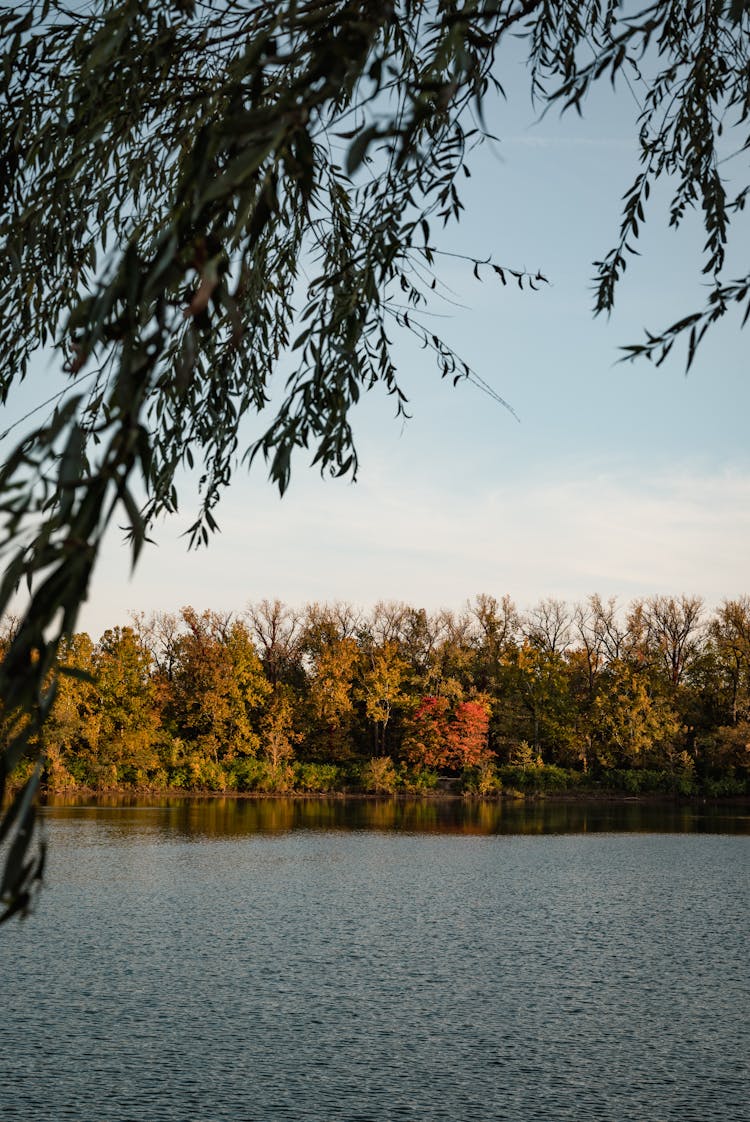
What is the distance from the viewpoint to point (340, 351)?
306 centimetres

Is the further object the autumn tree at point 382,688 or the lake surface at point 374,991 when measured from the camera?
the autumn tree at point 382,688

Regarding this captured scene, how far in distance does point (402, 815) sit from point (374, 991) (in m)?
21.3

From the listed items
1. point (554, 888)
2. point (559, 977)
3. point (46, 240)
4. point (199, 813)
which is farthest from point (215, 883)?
point (199, 813)

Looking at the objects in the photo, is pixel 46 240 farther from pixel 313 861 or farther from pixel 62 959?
pixel 313 861

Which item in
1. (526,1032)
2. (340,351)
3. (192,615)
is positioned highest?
(192,615)

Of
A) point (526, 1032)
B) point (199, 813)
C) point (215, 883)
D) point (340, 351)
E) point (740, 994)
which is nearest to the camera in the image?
point (340, 351)

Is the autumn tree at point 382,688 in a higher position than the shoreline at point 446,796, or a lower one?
higher

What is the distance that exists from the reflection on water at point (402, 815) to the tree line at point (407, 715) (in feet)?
6.90

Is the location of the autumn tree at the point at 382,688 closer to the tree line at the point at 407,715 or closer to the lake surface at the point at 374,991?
the tree line at the point at 407,715

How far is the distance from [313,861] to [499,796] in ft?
77.4

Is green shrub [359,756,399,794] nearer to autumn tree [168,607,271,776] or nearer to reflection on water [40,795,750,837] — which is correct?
reflection on water [40,795,750,837]

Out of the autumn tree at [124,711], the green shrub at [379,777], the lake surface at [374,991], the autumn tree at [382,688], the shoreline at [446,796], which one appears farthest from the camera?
the autumn tree at [382,688]

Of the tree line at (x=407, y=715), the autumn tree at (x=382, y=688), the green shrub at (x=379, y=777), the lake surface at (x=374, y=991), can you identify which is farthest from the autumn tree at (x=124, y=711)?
the lake surface at (x=374, y=991)

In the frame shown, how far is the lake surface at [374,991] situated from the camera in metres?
6.30
